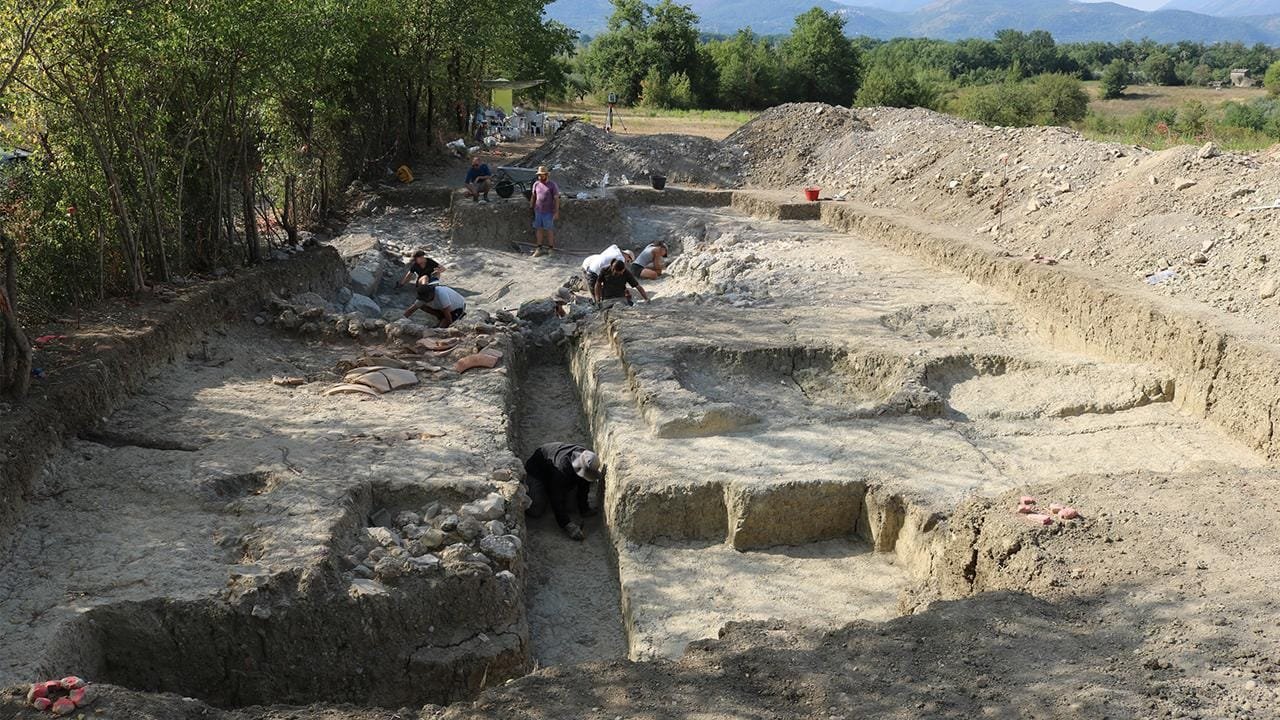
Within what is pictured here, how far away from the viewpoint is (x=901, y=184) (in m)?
16.4

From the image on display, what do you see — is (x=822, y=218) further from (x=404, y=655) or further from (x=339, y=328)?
(x=404, y=655)

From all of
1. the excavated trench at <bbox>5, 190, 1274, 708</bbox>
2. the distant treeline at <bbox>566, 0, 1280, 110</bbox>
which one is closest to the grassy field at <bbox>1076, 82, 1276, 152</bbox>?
the distant treeline at <bbox>566, 0, 1280, 110</bbox>

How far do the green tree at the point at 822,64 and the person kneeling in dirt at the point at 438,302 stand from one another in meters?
33.5

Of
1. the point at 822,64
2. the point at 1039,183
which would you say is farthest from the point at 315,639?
the point at 822,64

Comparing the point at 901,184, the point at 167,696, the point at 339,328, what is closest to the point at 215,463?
the point at 167,696

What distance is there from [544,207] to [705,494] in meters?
8.99

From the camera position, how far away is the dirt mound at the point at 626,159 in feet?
63.6

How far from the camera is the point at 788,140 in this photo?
67.7 feet

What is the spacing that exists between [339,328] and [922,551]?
6.14m

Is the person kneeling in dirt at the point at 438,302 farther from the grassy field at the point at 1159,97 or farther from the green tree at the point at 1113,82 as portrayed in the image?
the green tree at the point at 1113,82

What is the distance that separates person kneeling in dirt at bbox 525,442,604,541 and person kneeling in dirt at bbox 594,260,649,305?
13.5ft

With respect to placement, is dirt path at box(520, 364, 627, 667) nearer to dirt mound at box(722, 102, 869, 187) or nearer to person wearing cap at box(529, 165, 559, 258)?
person wearing cap at box(529, 165, 559, 258)

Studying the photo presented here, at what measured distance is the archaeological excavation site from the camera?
4039 mm

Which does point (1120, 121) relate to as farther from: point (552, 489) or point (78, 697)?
point (78, 697)
